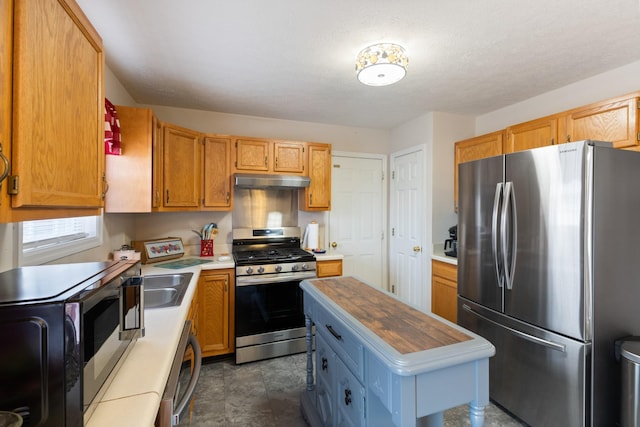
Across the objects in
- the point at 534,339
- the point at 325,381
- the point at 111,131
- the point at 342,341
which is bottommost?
the point at 325,381

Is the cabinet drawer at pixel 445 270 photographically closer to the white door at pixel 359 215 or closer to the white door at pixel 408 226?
the white door at pixel 408 226

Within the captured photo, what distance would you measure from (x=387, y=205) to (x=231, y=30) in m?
2.83

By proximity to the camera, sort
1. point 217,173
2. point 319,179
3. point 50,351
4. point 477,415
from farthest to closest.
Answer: point 319,179 < point 217,173 < point 477,415 < point 50,351

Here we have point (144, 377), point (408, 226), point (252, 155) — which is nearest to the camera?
point (144, 377)

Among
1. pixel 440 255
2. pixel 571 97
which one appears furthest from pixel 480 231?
pixel 571 97

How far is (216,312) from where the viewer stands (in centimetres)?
266

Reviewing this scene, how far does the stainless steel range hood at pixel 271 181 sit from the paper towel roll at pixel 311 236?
1.73 feet

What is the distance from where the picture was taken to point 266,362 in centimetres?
273

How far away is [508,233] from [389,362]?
143cm

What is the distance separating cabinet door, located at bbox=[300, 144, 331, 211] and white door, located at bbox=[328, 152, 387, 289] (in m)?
0.36

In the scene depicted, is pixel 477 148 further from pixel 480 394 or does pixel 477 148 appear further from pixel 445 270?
pixel 480 394

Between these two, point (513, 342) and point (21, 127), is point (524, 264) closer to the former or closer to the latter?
point (513, 342)

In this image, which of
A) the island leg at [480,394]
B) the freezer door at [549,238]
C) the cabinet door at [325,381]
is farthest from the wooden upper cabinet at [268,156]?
the island leg at [480,394]

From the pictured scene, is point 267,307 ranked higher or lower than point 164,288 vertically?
lower
